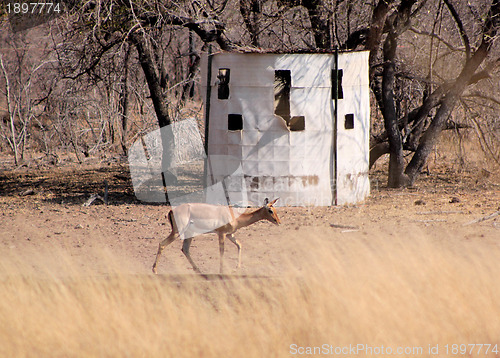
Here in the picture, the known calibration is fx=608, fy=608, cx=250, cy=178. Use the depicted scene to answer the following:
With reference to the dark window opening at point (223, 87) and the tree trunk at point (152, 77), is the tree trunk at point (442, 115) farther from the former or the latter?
the tree trunk at point (152, 77)

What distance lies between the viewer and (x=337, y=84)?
38.0ft

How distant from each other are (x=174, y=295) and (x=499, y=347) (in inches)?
115

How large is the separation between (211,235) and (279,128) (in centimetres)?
263

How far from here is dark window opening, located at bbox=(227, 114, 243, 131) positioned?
1157 cm

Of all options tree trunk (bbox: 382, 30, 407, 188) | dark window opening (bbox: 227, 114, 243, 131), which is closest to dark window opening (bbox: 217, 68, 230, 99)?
dark window opening (bbox: 227, 114, 243, 131)

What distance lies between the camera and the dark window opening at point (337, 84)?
38.0 feet

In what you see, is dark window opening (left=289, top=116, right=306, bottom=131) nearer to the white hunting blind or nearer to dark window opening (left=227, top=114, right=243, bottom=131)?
the white hunting blind

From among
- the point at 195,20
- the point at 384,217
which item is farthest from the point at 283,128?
the point at 195,20

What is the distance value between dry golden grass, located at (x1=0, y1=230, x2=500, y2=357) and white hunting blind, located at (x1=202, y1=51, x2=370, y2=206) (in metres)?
5.07

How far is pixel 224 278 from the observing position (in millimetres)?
6734

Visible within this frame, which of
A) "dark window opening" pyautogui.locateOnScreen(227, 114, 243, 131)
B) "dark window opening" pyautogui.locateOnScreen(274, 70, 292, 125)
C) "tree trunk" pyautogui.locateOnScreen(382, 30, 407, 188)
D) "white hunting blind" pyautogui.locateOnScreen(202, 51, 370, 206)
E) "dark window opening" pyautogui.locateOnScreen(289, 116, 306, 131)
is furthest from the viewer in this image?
"dark window opening" pyautogui.locateOnScreen(274, 70, 292, 125)

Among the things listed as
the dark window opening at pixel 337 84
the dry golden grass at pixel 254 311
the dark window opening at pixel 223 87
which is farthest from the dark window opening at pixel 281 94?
the dry golden grass at pixel 254 311

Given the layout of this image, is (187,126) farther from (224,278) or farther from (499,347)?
(499,347)

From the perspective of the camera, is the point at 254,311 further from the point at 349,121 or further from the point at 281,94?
the point at 281,94
